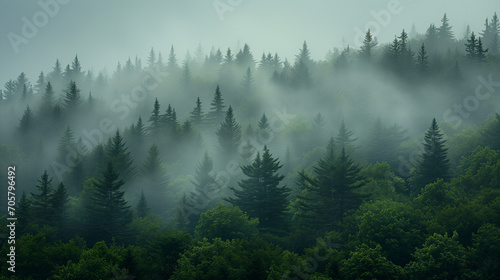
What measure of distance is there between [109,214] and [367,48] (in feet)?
404

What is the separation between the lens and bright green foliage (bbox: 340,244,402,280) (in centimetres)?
4184

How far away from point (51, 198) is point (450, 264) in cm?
6100

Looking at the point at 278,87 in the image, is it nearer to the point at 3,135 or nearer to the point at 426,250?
the point at 3,135

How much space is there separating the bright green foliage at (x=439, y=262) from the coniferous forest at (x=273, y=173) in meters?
0.16

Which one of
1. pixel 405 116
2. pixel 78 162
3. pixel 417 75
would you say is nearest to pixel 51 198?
pixel 78 162

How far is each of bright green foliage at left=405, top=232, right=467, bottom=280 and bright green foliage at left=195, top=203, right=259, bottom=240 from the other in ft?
70.8

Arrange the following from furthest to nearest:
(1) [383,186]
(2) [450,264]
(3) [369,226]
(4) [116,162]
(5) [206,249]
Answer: (4) [116,162], (1) [383,186], (3) [369,226], (5) [206,249], (2) [450,264]

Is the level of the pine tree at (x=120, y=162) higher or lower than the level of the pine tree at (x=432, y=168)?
higher

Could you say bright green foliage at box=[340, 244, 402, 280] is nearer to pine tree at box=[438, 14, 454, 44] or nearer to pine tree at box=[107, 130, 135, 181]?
pine tree at box=[107, 130, 135, 181]

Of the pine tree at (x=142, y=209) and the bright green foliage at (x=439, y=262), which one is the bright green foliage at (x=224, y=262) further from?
the pine tree at (x=142, y=209)

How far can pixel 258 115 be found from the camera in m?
148

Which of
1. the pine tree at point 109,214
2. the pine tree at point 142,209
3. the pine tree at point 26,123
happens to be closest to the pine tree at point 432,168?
the pine tree at point 142,209

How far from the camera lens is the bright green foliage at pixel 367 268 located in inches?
1647

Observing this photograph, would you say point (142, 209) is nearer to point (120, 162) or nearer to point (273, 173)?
point (120, 162)
